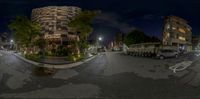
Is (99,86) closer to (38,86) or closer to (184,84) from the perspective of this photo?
(38,86)

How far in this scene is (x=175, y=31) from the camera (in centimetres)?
7062

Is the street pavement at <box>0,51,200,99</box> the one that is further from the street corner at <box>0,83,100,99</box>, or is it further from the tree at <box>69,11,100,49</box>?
the tree at <box>69,11,100,49</box>

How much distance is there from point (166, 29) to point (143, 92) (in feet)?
203

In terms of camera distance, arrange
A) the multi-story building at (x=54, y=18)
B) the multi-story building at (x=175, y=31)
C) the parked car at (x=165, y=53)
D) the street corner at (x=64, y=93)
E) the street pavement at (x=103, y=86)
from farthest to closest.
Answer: the multi-story building at (x=54, y=18) < the multi-story building at (x=175, y=31) < the parked car at (x=165, y=53) < the street pavement at (x=103, y=86) < the street corner at (x=64, y=93)

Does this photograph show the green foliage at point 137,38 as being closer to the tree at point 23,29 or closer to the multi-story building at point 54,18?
the multi-story building at point 54,18

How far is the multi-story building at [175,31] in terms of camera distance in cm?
6731

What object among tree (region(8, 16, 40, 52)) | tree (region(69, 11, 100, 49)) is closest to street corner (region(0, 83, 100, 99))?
tree (region(69, 11, 100, 49))

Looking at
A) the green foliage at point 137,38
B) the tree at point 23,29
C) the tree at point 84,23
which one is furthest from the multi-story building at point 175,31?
the tree at point 23,29

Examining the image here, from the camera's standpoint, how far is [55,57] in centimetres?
2516

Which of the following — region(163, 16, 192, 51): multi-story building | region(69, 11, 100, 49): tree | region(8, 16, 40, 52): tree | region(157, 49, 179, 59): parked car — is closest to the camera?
region(157, 49, 179, 59): parked car

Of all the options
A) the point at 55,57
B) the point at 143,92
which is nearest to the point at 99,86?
the point at 143,92

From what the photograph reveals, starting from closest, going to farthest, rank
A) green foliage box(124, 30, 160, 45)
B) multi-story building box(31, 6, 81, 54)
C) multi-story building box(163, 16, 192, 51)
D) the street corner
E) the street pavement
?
the street corner → the street pavement → green foliage box(124, 30, 160, 45) → multi-story building box(163, 16, 192, 51) → multi-story building box(31, 6, 81, 54)

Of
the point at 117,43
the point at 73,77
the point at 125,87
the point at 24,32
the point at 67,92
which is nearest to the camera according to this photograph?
the point at 67,92

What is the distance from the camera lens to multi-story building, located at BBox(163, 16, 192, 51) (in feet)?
221
